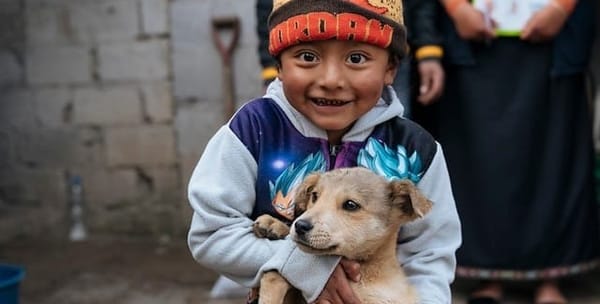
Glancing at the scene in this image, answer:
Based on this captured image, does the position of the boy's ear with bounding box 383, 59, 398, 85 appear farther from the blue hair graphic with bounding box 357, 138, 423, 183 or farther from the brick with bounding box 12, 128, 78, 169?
the brick with bounding box 12, 128, 78, 169

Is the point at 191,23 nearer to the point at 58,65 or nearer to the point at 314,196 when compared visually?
the point at 58,65

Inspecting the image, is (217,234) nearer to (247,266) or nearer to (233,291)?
(247,266)

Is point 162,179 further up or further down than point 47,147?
further down

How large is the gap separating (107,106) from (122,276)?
1067 mm

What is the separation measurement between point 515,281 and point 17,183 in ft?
9.95

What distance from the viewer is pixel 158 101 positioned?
4.95m

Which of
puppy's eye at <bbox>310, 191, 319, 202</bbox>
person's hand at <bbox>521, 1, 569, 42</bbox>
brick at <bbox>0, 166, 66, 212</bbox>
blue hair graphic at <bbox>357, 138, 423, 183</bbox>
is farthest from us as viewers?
brick at <bbox>0, 166, 66, 212</bbox>

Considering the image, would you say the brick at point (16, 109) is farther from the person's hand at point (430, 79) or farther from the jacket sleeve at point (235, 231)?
the jacket sleeve at point (235, 231)

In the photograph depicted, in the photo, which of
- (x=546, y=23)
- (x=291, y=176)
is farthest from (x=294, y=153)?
(x=546, y=23)

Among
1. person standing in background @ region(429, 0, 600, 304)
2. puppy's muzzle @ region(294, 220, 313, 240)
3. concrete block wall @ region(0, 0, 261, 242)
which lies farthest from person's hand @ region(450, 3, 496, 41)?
puppy's muzzle @ region(294, 220, 313, 240)

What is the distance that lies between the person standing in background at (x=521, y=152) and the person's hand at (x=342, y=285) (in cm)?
212

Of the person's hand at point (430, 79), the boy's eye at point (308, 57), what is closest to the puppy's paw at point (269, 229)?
the boy's eye at point (308, 57)

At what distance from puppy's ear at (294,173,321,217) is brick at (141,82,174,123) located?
331cm

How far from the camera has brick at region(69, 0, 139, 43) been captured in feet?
16.1
